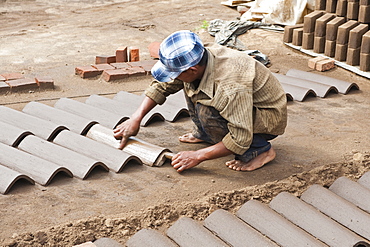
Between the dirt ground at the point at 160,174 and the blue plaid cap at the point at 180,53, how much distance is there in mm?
959

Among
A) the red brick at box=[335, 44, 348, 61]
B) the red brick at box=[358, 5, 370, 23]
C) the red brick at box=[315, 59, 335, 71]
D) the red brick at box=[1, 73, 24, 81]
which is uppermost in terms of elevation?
the red brick at box=[358, 5, 370, 23]

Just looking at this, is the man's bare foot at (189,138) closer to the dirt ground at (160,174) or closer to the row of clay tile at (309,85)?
the dirt ground at (160,174)

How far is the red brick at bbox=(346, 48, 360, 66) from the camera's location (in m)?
7.62

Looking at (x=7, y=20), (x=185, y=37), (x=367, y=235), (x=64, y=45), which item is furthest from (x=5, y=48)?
(x=367, y=235)

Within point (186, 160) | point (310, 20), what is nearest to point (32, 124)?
point (186, 160)

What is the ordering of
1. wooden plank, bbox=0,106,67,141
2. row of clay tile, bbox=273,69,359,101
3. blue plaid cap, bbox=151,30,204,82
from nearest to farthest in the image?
blue plaid cap, bbox=151,30,204,82 < wooden plank, bbox=0,106,67,141 < row of clay tile, bbox=273,69,359,101

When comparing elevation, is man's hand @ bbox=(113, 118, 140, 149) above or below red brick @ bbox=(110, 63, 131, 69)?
above

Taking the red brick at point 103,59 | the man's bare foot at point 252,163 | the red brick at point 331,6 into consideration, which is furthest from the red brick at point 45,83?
the red brick at point 331,6

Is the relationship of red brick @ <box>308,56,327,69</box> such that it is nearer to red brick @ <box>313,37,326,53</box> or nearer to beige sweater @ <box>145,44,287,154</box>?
red brick @ <box>313,37,326,53</box>

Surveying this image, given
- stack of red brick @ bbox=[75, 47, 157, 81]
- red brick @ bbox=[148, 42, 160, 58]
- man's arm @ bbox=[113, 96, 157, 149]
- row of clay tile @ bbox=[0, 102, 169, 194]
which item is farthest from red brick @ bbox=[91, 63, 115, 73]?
man's arm @ bbox=[113, 96, 157, 149]

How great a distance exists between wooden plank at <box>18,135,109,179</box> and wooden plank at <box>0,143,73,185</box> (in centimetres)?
11

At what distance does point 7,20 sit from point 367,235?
9.98 meters

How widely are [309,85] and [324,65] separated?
1.17m

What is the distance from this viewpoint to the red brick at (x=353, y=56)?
7.62m
